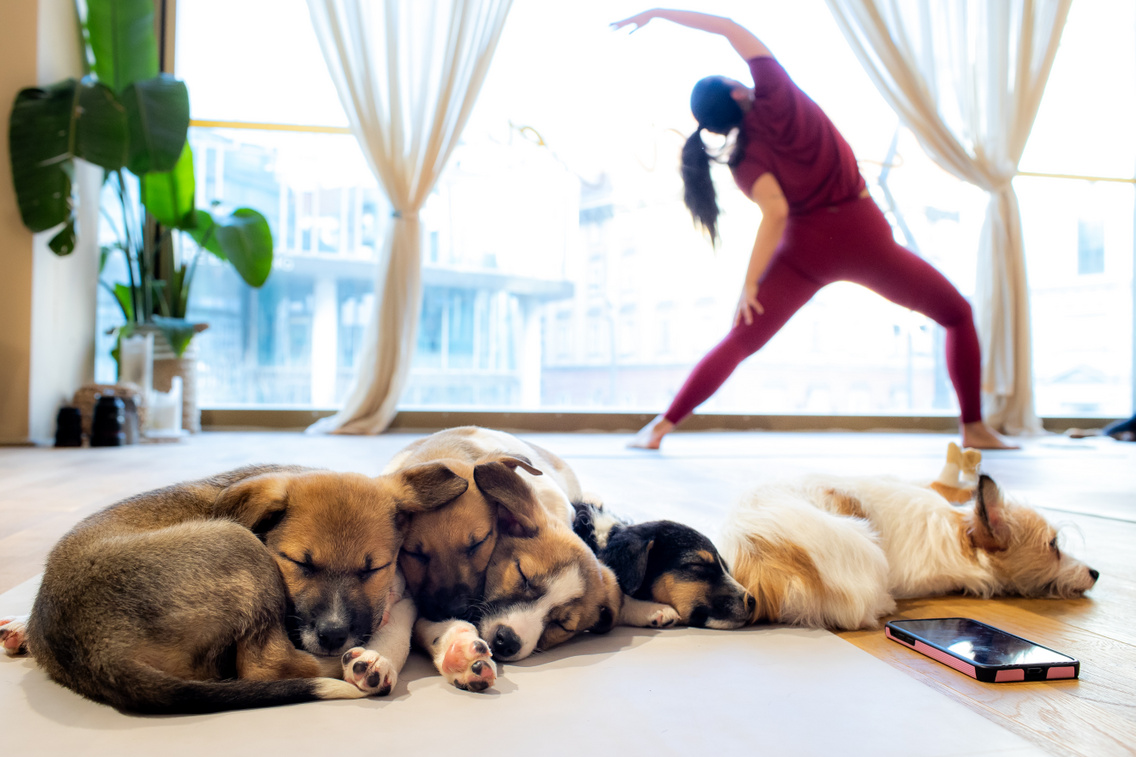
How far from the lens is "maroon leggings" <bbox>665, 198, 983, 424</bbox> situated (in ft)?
11.4

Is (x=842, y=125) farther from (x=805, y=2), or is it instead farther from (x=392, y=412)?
(x=392, y=412)

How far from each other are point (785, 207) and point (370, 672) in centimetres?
313

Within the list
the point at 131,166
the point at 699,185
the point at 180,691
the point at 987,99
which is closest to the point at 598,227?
the point at 699,185

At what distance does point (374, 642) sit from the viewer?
0.86 metres

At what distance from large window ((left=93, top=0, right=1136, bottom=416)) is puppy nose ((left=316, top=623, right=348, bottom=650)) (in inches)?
153

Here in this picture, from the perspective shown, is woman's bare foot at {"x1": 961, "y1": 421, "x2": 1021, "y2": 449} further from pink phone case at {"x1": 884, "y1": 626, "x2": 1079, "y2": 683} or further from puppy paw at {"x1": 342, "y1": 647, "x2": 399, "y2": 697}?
puppy paw at {"x1": 342, "y1": 647, "x2": 399, "y2": 697}

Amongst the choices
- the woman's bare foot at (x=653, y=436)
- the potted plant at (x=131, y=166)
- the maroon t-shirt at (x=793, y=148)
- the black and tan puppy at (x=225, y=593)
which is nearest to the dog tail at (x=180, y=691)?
the black and tan puppy at (x=225, y=593)

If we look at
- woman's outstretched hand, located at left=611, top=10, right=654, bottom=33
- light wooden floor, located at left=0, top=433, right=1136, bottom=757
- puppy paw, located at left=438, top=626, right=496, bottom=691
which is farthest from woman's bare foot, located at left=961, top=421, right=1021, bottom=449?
puppy paw, located at left=438, top=626, right=496, bottom=691

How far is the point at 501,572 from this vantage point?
94cm

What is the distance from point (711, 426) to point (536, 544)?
429 cm

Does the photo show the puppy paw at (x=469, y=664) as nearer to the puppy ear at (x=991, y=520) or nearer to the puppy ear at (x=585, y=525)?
the puppy ear at (x=585, y=525)

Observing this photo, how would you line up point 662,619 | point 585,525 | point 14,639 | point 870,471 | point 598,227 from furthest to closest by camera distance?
1. point 598,227
2. point 870,471
3. point 585,525
4. point 662,619
5. point 14,639

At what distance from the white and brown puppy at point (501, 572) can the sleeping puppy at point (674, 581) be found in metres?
0.08

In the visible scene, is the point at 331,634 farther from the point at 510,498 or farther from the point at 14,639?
the point at 14,639
